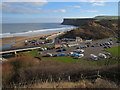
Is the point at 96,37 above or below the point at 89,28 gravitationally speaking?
below

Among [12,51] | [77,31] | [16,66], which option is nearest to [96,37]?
[77,31]

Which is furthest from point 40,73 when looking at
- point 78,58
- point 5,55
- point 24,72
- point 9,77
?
point 5,55

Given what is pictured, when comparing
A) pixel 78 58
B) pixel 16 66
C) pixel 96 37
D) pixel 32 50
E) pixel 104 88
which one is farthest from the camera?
pixel 96 37

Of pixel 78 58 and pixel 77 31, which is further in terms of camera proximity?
pixel 77 31

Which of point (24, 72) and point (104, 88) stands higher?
point (104, 88)

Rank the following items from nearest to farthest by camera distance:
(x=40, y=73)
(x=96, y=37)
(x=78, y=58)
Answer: (x=40, y=73)
(x=78, y=58)
(x=96, y=37)

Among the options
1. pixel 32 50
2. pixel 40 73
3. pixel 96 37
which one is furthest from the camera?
pixel 96 37

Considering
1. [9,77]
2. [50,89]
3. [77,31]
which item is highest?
[77,31]

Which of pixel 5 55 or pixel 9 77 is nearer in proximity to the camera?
pixel 9 77

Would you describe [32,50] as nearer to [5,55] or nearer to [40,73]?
[5,55]

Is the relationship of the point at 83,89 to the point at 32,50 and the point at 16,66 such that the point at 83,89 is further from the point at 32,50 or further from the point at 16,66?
the point at 32,50
